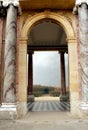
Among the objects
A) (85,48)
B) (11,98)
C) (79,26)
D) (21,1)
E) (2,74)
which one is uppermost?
(21,1)

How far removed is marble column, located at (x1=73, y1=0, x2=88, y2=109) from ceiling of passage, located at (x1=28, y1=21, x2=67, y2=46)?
470 cm

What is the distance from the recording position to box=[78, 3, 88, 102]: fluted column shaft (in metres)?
9.45

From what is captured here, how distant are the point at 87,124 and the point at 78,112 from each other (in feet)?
7.48

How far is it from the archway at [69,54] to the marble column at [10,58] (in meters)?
1.08

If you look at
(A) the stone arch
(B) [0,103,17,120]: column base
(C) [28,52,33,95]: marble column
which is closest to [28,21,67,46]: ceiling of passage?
(C) [28,52,33,95]: marble column

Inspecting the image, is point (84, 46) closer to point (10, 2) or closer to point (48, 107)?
point (10, 2)

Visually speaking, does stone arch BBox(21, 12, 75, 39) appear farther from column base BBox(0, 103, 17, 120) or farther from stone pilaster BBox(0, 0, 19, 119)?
column base BBox(0, 103, 17, 120)

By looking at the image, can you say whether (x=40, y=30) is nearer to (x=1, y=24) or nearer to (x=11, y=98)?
(x=1, y=24)

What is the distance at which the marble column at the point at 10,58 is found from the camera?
30.5 ft

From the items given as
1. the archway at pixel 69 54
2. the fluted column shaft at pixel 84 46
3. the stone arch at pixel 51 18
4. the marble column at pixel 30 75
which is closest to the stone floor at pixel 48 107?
the archway at pixel 69 54

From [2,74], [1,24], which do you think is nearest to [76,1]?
[1,24]

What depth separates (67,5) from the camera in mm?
10914

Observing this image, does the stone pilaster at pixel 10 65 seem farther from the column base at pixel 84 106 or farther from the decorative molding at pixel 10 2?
the column base at pixel 84 106

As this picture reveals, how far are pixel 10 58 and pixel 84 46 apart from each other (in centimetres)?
352
